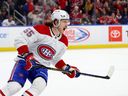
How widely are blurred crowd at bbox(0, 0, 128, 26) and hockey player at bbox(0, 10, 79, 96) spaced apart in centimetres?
558

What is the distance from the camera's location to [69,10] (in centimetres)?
1070

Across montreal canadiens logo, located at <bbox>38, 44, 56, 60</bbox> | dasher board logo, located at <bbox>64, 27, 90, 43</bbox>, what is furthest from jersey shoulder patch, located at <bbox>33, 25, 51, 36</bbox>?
dasher board logo, located at <bbox>64, 27, 90, 43</bbox>

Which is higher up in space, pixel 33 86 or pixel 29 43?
pixel 29 43

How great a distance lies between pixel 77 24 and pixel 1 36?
187cm

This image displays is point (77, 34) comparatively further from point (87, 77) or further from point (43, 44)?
point (43, 44)

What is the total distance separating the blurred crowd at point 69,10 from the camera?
998cm

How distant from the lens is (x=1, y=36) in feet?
30.3

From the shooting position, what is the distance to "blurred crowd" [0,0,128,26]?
998 cm

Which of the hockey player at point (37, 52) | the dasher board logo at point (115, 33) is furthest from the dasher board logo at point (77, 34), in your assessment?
the hockey player at point (37, 52)

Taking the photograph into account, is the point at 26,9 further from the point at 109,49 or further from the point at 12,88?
the point at 12,88

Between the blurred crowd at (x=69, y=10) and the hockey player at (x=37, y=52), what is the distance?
5.58m

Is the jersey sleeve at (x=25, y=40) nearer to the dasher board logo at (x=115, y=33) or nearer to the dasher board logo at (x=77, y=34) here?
the dasher board logo at (x=77, y=34)

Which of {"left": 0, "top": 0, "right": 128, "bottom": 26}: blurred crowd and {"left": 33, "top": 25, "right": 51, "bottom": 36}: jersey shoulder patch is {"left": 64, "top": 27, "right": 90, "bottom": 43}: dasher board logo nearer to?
{"left": 0, "top": 0, "right": 128, "bottom": 26}: blurred crowd

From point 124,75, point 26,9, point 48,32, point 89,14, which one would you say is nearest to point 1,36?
point 26,9
